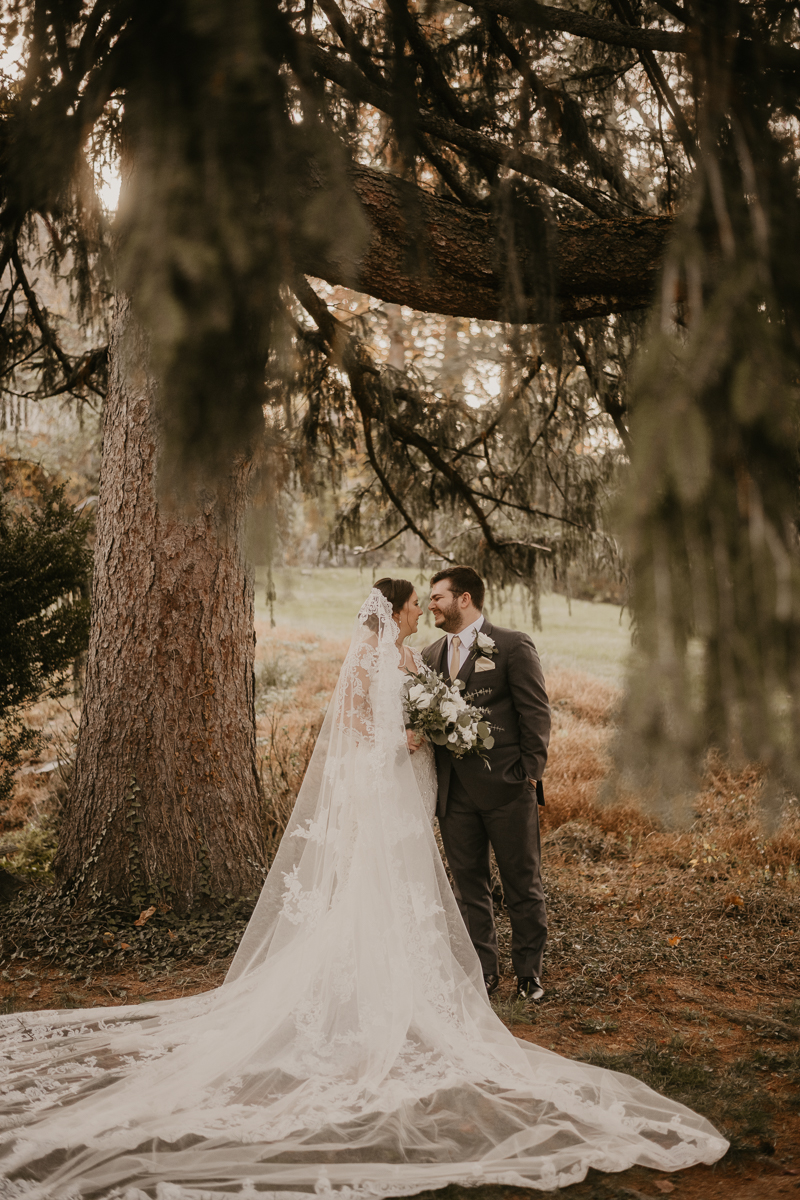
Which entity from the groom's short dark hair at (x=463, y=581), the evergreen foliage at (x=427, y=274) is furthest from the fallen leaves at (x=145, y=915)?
the evergreen foliage at (x=427, y=274)

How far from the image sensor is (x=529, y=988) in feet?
14.4

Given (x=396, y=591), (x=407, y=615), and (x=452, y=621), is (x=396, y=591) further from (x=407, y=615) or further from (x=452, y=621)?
(x=452, y=621)

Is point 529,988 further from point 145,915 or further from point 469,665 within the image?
point 145,915

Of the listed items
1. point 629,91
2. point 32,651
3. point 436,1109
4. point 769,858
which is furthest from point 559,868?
point 629,91

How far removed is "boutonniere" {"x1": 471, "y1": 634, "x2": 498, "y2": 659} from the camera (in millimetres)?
4293

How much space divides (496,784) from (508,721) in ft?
1.09

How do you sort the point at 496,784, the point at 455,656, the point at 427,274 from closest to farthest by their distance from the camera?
the point at 427,274 → the point at 496,784 → the point at 455,656

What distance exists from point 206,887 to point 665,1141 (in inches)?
119

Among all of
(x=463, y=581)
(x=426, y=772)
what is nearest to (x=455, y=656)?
(x=463, y=581)

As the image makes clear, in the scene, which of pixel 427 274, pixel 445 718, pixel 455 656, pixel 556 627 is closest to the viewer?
pixel 427 274

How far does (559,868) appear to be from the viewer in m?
6.79

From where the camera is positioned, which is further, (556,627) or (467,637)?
(556,627)

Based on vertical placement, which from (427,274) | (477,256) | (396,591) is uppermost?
(477,256)

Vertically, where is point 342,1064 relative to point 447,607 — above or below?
below
